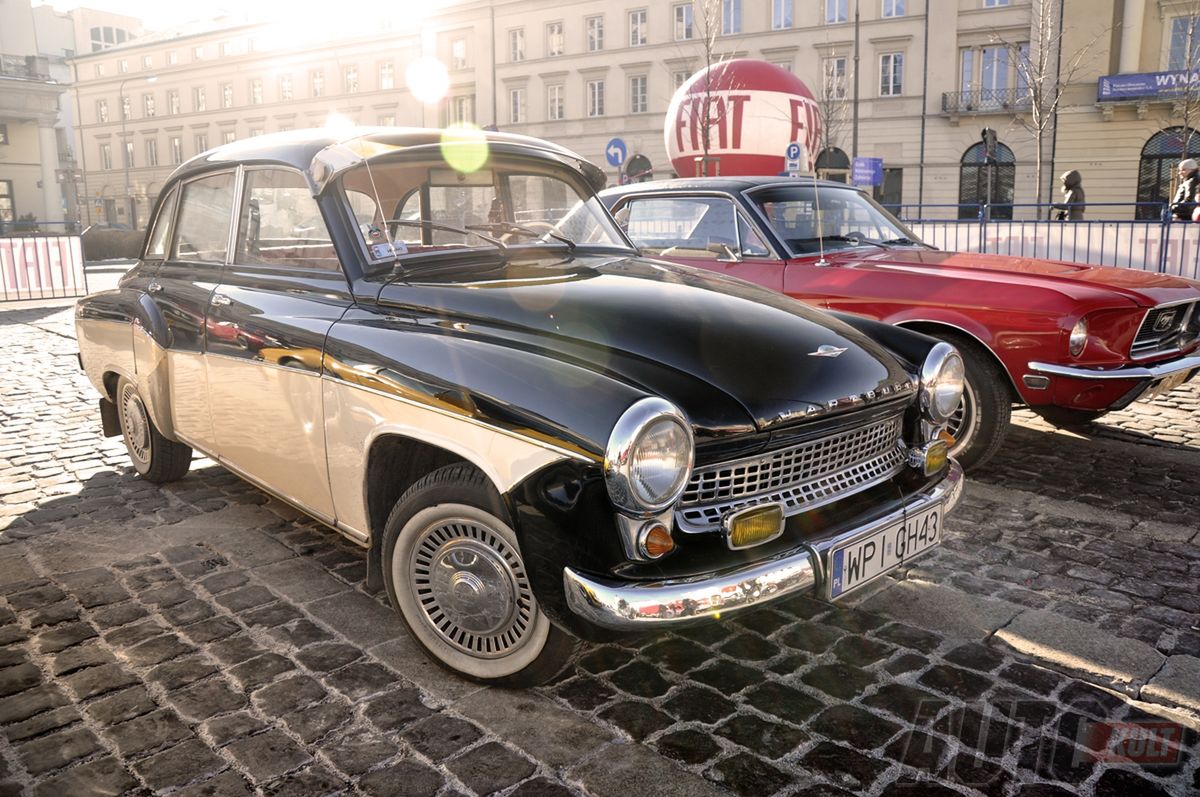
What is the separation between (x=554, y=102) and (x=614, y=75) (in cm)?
375

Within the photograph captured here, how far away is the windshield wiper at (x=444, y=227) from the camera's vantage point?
3.65 meters

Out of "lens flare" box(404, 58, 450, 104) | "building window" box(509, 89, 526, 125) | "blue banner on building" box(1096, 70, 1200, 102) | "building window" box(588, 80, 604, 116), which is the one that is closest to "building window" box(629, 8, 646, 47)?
"building window" box(588, 80, 604, 116)

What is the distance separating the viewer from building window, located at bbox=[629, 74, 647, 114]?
4442 cm

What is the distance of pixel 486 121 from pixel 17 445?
46.5 m

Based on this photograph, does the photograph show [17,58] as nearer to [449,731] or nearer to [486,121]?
[486,121]

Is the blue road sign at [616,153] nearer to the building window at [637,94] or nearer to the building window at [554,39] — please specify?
the building window at [637,94]

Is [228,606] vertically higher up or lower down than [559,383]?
lower down

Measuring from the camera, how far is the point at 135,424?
211 inches

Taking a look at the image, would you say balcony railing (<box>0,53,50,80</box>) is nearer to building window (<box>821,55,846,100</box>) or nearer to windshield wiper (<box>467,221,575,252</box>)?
building window (<box>821,55,846,100</box>)

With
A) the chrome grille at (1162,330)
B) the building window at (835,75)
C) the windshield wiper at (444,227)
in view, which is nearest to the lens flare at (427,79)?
the building window at (835,75)

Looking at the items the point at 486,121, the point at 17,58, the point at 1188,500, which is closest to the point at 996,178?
the point at 486,121

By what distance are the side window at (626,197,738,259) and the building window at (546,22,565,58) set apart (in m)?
43.1

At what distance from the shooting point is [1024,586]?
13.0 ft

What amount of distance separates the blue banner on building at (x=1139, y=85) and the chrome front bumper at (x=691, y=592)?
35.7 meters
